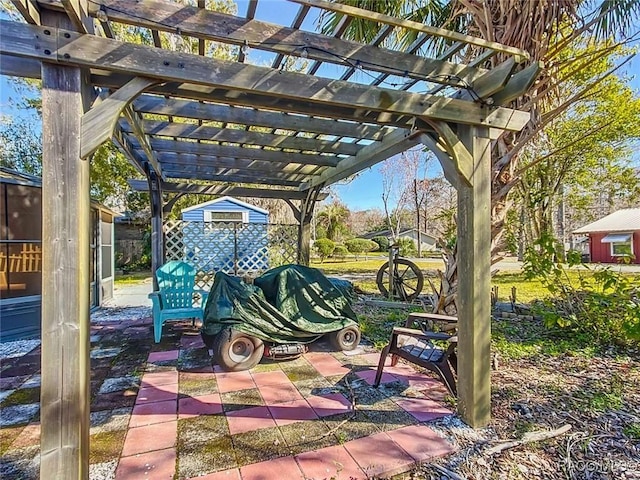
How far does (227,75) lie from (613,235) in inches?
825

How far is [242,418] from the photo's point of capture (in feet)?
7.98

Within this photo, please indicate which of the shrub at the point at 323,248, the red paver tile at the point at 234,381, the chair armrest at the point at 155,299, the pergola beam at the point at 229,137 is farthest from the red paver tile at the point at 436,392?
the shrub at the point at 323,248

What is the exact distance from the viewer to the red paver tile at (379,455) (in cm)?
191

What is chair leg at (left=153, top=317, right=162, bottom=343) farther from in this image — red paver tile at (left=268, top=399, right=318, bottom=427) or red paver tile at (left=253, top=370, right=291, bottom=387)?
red paver tile at (left=268, top=399, right=318, bottom=427)

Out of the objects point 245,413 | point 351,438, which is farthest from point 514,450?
point 245,413

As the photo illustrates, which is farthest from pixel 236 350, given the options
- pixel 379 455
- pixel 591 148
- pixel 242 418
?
pixel 591 148

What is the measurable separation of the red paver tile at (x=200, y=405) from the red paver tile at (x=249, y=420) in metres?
0.16

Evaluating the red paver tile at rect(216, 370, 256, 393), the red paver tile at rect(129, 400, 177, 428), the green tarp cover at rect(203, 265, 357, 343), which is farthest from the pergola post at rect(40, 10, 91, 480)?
the green tarp cover at rect(203, 265, 357, 343)

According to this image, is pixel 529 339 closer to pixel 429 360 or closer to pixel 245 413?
pixel 429 360

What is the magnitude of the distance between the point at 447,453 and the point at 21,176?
235 inches

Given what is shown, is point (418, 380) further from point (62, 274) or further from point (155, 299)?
point (155, 299)

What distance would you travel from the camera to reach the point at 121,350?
12.7 ft

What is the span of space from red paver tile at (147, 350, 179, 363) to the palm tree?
10.9 ft

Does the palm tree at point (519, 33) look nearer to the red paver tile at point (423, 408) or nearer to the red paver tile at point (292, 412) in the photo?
the red paver tile at point (423, 408)
